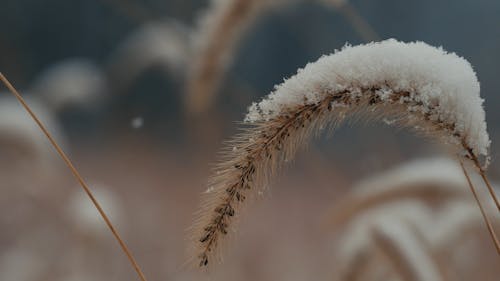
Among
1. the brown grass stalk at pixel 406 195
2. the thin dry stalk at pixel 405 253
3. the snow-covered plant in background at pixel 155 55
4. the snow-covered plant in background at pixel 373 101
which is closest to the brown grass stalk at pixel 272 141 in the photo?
the snow-covered plant in background at pixel 373 101

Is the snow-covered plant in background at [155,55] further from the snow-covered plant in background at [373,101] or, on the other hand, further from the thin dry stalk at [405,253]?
the snow-covered plant in background at [373,101]

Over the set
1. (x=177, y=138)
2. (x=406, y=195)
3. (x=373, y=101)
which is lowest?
(x=177, y=138)

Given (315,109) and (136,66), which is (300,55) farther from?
(315,109)

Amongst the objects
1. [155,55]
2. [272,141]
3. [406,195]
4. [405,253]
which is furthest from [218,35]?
[155,55]

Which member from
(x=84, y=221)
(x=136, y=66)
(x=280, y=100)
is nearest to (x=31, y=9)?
(x=136, y=66)

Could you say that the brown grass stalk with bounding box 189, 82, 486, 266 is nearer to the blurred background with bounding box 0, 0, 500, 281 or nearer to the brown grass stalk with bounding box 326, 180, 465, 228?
the blurred background with bounding box 0, 0, 500, 281

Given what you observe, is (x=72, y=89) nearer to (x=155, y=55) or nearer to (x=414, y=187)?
(x=155, y=55)
